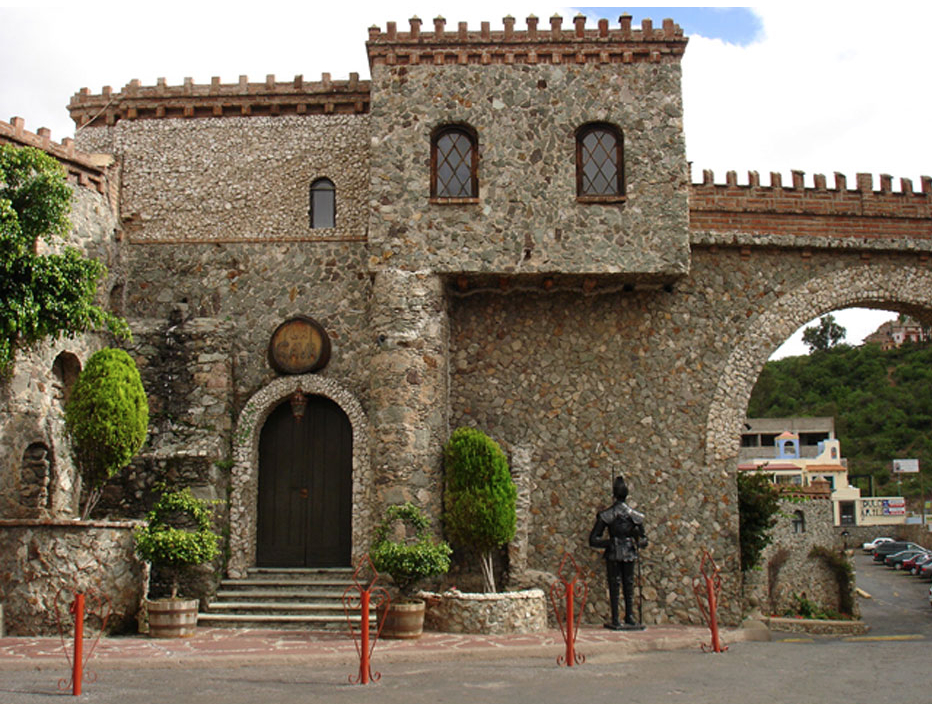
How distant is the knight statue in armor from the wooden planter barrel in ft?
17.4

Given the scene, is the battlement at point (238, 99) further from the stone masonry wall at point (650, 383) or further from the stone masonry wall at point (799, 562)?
the stone masonry wall at point (799, 562)

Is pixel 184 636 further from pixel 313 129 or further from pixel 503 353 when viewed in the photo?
pixel 313 129

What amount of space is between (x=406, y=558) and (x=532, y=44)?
7.85 meters

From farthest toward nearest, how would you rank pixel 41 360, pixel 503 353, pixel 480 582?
pixel 503 353 < pixel 480 582 < pixel 41 360

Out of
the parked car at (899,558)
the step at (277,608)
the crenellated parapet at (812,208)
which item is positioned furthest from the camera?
the parked car at (899,558)

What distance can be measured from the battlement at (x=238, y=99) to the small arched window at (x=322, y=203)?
48.0 inches

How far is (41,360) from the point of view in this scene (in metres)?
11.9

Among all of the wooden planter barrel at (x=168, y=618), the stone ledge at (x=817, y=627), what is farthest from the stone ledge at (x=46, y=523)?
the stone ledge at (x=817, y=627)

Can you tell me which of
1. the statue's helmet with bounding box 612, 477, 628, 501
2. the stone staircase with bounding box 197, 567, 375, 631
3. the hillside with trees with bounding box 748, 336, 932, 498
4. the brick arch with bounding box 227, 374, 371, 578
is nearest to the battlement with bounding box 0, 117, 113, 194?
the brick arch with bounding box 227, 374, 371, 578

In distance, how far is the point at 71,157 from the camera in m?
12.9

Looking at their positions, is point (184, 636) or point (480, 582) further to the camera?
point (480, 582)

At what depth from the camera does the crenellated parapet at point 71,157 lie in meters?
12.0

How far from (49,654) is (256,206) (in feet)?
24.8

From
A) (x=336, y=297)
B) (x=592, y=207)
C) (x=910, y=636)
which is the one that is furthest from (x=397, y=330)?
(x=910, y=636)
